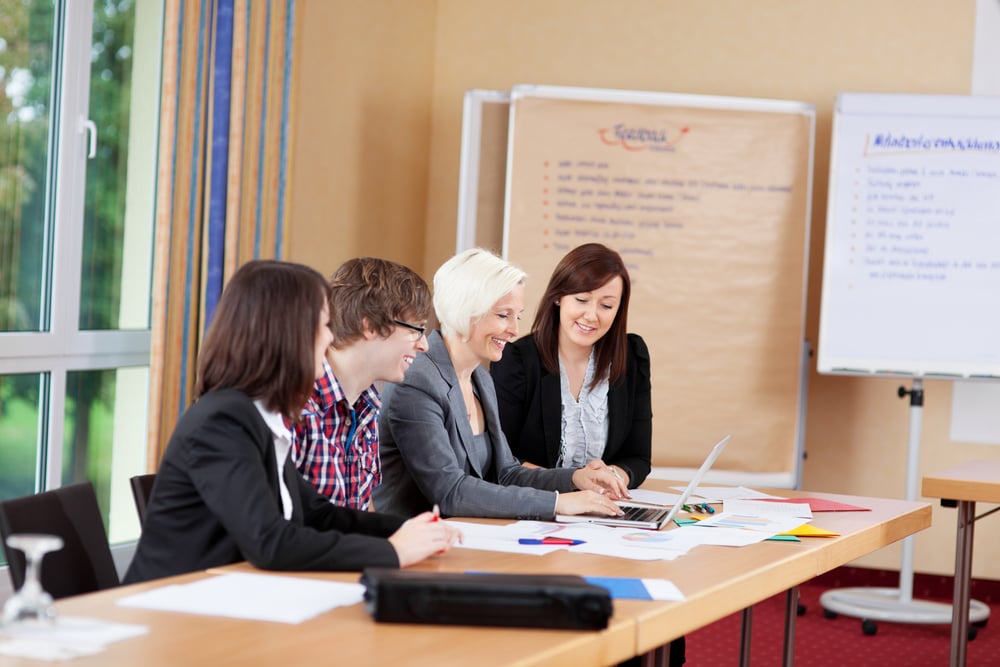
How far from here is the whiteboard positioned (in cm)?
485

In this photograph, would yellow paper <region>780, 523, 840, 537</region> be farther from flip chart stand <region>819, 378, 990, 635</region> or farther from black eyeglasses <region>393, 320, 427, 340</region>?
flip chart stand <region>819, 378, 990, 635</region>

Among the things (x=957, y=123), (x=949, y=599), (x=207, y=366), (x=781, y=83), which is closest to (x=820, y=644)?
(x=949, y=599)

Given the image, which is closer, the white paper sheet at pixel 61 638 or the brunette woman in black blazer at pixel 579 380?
the white paper sheet at pixel 61 638

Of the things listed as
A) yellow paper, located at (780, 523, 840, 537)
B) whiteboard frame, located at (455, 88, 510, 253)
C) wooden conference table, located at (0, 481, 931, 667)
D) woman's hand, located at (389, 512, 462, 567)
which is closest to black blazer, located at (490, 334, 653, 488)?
yellow paper, located at (780, 523, 840, 537)

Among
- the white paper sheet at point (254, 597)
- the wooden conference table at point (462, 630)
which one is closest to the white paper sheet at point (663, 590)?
the wooden conference table at point (462, 630)

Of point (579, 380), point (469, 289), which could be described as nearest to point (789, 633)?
point (579, 380)

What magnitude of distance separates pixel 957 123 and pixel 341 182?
8.38 feet

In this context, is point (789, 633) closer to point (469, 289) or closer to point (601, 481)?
point (601, 481)

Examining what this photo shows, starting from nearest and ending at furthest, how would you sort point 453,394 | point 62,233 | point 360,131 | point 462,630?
1. point 462,630
2. point 453,394
3. point 62,233
4. point 360,131

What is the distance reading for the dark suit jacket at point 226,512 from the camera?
184 centimetres

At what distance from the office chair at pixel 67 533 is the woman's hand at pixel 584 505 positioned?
0.92 metres

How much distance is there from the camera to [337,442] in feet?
7.92

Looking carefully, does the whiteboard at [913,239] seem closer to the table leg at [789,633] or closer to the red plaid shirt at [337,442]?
the table leg at [789,633]

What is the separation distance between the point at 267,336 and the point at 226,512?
284 millimetres
